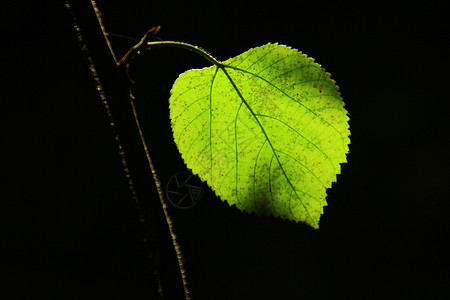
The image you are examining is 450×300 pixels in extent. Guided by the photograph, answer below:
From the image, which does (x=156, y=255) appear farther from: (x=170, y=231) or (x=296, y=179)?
(x=296, y=179)

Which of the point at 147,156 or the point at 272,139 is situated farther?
the point at 272,139

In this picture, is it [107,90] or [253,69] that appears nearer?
[107,90]

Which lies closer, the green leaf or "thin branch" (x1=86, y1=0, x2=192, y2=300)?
"thin branch" (x1=86, y1=0, x2=192, y2=300)

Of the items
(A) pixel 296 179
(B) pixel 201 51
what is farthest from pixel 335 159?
(B) pixel 201 51

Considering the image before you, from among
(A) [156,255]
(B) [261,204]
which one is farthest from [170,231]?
(B) [261,204]

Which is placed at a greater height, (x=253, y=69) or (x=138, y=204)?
(x=253, y=69)

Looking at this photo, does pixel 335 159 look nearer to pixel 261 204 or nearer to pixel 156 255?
pixel 261 204
